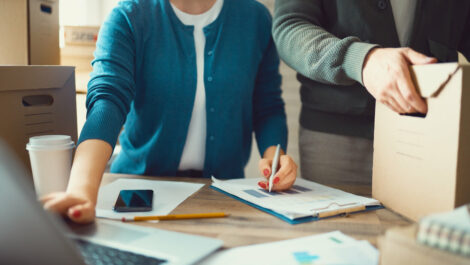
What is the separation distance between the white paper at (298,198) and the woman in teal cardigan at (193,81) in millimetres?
241

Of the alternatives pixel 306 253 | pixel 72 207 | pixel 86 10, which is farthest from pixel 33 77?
pixel 86 10

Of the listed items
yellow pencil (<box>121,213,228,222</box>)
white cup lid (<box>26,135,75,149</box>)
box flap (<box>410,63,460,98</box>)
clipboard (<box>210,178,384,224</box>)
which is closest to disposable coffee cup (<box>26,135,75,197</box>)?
white cup lid (<box>26,135,75,149</box>)

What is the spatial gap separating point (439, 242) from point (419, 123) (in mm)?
336

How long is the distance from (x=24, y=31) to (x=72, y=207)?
1.08 meters

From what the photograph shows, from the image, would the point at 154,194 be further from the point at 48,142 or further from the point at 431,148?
the point at 431,148

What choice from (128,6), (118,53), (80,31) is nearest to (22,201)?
(118,53)

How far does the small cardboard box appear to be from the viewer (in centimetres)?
66

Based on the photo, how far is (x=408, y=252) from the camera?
1.60 ft

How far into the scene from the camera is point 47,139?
889 mm

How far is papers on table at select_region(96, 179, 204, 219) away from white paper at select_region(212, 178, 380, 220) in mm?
87

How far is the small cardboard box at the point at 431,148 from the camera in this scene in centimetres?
66

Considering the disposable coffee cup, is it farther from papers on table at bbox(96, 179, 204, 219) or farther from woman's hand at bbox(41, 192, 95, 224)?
woman's hand at bbox(41, 192, 95, 224)

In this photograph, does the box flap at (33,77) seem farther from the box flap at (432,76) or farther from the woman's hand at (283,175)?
the box flap at (432,76)

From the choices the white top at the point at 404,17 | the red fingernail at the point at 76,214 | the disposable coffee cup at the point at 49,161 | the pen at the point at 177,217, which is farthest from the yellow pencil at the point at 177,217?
the white top at the point at 404,17
